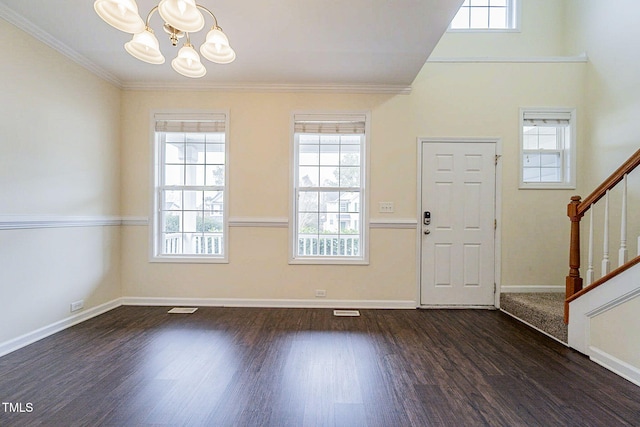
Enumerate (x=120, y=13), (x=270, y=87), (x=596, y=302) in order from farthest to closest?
(x=270, y=87)
(x=596, y=302)
(x=120, y=13)

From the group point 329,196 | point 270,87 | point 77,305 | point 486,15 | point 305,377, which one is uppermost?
point 486,15

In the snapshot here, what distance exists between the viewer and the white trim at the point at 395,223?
3.66 m

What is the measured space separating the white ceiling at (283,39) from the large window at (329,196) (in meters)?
0.74

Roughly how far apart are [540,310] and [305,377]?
2492 millimetres

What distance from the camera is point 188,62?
209 centimetres

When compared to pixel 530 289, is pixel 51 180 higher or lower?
higher

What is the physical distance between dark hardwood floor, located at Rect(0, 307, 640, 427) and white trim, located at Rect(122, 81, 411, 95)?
8.86ft

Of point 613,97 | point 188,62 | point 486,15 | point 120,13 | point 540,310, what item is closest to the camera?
point 120,13

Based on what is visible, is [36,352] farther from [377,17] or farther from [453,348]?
[377,17]

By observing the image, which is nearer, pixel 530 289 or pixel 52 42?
pixel 52 42

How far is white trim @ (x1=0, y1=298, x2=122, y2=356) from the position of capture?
2436mm

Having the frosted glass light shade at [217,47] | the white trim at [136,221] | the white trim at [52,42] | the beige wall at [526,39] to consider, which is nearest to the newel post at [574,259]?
the beige wall at [526,39]

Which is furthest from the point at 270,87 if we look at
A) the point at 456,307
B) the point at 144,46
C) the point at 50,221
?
the point at 456,307

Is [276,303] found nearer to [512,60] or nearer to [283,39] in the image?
[283,39]
